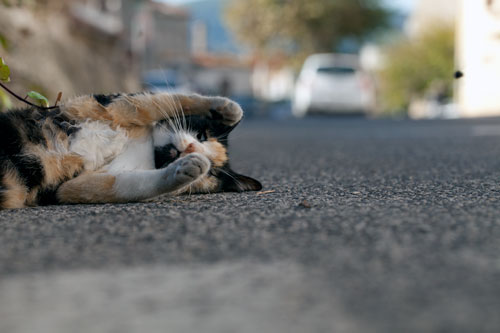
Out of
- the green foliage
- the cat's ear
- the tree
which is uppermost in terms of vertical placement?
the tree

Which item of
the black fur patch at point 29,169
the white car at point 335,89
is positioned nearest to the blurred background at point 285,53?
the white car at point 335,89

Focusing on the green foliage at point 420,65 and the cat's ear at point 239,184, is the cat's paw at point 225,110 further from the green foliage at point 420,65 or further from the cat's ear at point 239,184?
the green foliage at point 420,65

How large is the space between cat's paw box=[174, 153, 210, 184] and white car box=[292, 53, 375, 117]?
44.4 ft

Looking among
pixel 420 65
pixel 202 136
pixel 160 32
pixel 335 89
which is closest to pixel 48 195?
pixel 202 136

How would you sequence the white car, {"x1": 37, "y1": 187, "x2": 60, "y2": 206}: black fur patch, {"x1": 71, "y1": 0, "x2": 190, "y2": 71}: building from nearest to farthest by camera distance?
1. {"x1": 37, "y1": 187, "x2": 60, "y2": 206}: black fur patch
2. the white car
3. {"x1": 71, "y1": 0, "x2": 190, "y2": 71}: building

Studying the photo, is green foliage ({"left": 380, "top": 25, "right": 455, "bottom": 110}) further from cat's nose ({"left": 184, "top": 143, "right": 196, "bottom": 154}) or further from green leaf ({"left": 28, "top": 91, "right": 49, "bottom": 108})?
green leaf ({"left": 28, "top": 91, "right": 49, "bottom": 108})

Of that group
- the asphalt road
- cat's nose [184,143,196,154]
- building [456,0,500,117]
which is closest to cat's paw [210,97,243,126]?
cat's nose [184,143,196,154]

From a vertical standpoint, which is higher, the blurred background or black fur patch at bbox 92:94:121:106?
the blurred background

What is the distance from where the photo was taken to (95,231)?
1.91 metres

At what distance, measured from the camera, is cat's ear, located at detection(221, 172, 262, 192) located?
2.92 metres

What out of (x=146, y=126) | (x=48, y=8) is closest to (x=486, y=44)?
(x=48, y=8)

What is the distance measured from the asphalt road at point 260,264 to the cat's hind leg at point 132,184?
0.31 feet

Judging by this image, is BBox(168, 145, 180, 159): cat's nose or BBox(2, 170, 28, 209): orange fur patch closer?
BBox(2, 170, 28, 209): orange fur patch

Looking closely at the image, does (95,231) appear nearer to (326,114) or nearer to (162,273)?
(162,273)
